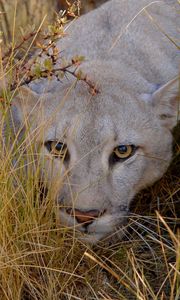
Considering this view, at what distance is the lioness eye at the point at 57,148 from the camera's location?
366 cm

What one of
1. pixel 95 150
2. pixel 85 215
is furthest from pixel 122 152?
pixel 85 215

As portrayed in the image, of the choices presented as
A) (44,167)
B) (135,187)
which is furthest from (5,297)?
(135,187)

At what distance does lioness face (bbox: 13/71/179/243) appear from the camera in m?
3.55

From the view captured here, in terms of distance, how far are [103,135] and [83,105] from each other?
23 cm

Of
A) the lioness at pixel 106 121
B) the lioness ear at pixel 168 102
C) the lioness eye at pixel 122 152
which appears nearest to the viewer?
the lioness at pixel 106 121

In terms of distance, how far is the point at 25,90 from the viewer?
149 inches

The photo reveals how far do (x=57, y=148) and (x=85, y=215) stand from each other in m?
0.46

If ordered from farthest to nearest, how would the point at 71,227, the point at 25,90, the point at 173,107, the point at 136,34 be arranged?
1. the point at 136,34
2. the point at 173,107
3. the point at 25,90
4. the point at 71,227

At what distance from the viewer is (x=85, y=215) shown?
3.48m

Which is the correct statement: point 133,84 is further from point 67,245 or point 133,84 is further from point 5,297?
point 5,297

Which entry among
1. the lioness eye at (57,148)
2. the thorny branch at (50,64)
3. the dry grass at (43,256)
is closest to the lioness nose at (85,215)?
the dry grass at (43,256)

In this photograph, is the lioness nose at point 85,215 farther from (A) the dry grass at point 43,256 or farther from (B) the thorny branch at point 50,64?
(B) the thorny branch at point 50,64

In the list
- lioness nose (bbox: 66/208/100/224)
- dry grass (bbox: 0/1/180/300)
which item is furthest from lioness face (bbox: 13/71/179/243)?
dry grass (bbox: 0/1/180/300)

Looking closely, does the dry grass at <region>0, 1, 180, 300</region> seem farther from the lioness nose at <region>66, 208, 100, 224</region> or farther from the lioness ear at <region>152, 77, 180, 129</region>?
the lioness ear at <region>152, 77, 180, 129</region>
